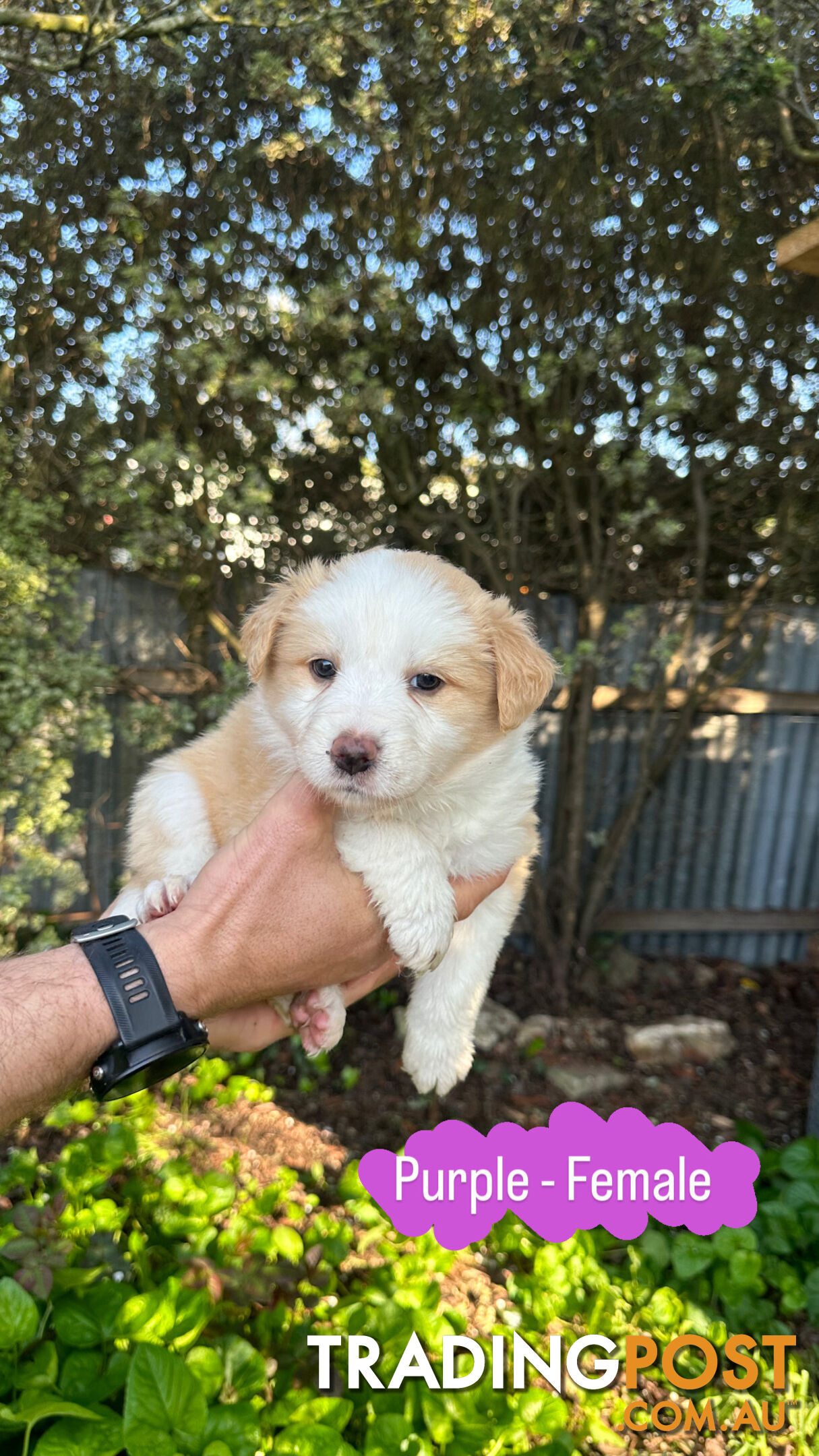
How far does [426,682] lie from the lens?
1.96 metres

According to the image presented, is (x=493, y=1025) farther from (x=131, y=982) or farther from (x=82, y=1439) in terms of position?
(x=131, y=982)

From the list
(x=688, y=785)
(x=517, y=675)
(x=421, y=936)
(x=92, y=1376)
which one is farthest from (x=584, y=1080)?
(x=517, y=675)

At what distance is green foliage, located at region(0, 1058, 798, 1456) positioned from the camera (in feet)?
6.66

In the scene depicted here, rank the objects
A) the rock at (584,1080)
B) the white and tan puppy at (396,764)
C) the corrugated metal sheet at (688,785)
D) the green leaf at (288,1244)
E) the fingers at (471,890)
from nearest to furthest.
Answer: the white and tan puppy at (396,764), the fingers at (471,890), the green leaf at (288,1244), the rock at (584,1080), the corrugated metal sheet at (688,785)

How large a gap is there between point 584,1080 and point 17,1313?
10.0ft

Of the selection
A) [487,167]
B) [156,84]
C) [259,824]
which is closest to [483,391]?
[487,167]

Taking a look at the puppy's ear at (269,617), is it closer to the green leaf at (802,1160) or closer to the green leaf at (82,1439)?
the green leaf at (82,1439)

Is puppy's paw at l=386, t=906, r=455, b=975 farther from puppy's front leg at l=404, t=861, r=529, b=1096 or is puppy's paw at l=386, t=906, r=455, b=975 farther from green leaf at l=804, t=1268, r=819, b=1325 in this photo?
green leaf at l=804, t=1268, r=819, b=1325

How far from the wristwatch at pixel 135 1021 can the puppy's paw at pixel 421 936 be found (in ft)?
1.56

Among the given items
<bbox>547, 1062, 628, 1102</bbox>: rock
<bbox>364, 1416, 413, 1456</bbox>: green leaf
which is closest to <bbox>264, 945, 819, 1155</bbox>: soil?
<bbox>547, 1062, 628, 1102</bbox>: rock

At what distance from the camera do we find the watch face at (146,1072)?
1.70 meters

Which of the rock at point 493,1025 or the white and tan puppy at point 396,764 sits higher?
the white and tan puppy at point 396,764

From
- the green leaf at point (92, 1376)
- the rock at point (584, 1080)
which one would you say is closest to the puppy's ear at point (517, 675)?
the green leaf at point (92, 1376)

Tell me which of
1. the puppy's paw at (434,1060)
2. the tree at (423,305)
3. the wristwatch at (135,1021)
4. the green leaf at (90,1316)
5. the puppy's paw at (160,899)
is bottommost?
the green leaf at (90,1316)
